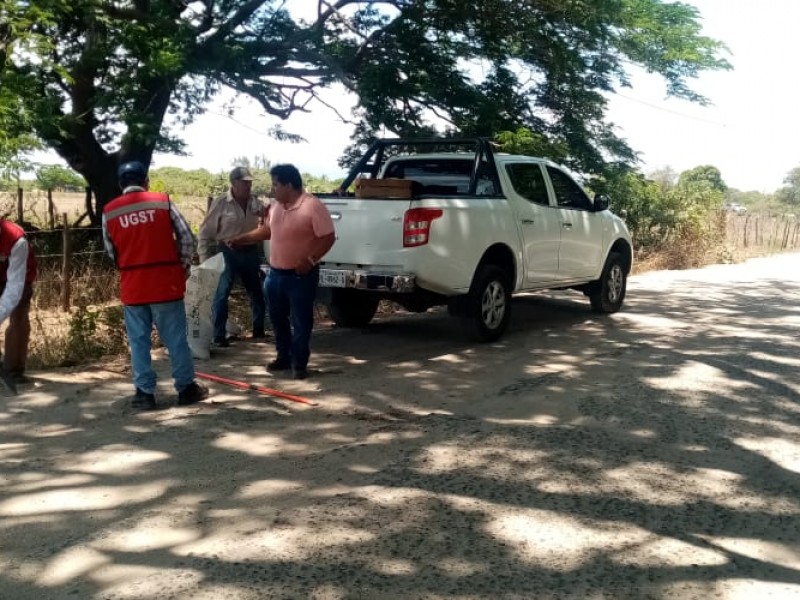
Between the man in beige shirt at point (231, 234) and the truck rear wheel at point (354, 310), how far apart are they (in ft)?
3.93

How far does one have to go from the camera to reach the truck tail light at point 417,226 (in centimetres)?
750

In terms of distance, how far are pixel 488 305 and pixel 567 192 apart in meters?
2.27

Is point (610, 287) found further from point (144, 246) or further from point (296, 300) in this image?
point (144, 246)

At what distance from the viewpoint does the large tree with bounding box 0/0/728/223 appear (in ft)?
39.1

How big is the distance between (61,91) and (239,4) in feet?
10.1

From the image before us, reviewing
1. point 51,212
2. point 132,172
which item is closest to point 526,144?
point 51,212

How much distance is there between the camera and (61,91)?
12.4 m

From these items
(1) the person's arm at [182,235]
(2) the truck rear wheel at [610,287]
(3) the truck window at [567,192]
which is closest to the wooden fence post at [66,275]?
(1) the person's arm at [182,235]

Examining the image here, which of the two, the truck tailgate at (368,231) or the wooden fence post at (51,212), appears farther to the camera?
the wooden fence post at (51,212)

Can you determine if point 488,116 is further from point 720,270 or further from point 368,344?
point 720,270

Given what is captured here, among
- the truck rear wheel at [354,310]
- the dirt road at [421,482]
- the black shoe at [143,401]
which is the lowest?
the dirt road at [421,482]

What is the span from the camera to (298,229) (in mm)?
6770

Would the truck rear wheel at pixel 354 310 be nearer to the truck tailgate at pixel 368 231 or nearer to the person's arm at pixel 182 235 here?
the truck tailgate at pixel 368 231

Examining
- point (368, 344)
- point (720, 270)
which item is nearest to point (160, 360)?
point (368, 344)
